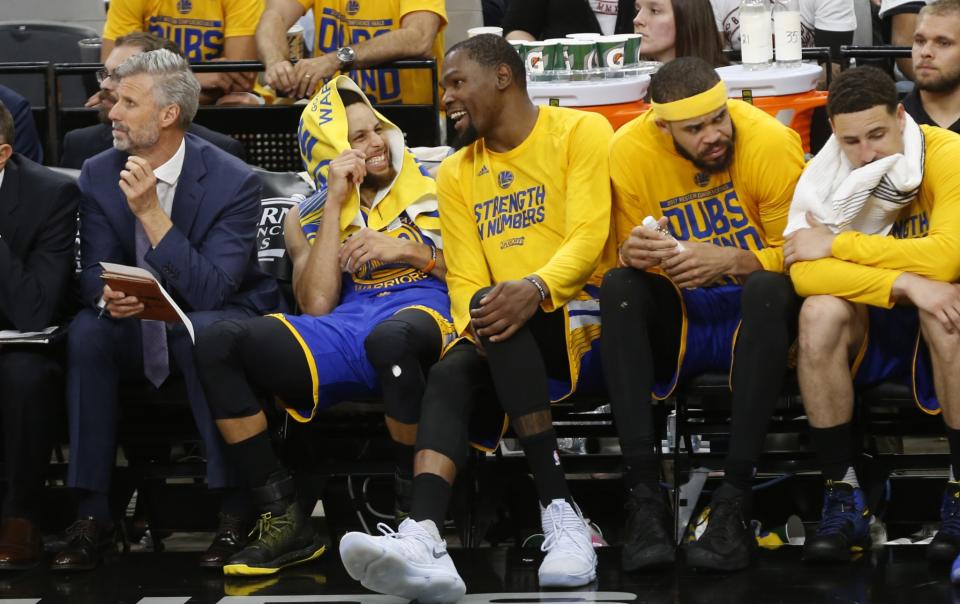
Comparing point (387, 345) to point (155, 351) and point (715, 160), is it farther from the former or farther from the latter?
point (715, 160)

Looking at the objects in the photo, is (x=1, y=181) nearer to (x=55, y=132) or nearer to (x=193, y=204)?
(x=193, y=204)

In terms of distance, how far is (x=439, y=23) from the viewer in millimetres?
6141

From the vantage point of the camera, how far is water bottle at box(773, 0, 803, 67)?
520 cm

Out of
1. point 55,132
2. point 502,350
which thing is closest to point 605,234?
point 502,350

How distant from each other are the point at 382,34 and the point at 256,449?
2.19 m

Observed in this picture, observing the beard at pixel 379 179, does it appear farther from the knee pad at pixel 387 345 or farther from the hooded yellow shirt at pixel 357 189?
the knee pad at pixel 387 345

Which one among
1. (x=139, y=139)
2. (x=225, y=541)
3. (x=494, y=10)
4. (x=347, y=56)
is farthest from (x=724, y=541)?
(x=494, y=10)

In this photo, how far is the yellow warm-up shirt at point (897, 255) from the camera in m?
4.04

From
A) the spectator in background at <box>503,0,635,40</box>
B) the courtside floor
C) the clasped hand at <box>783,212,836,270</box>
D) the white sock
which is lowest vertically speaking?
the courtside floor

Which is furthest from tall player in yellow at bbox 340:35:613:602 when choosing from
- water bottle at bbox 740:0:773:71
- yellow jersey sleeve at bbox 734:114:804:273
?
water bottle at bbox 740:0:773:71

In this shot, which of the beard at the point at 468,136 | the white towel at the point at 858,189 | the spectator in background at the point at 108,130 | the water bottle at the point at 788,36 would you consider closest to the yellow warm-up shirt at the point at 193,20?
the spectator in background at the point at 108,130

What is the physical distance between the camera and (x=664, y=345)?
4.31m

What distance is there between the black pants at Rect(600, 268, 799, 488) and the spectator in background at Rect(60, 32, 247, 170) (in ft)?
5.96

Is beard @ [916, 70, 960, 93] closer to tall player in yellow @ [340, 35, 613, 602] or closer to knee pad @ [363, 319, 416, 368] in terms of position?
tall player in yellow @ [340, 35, 613, 602]
